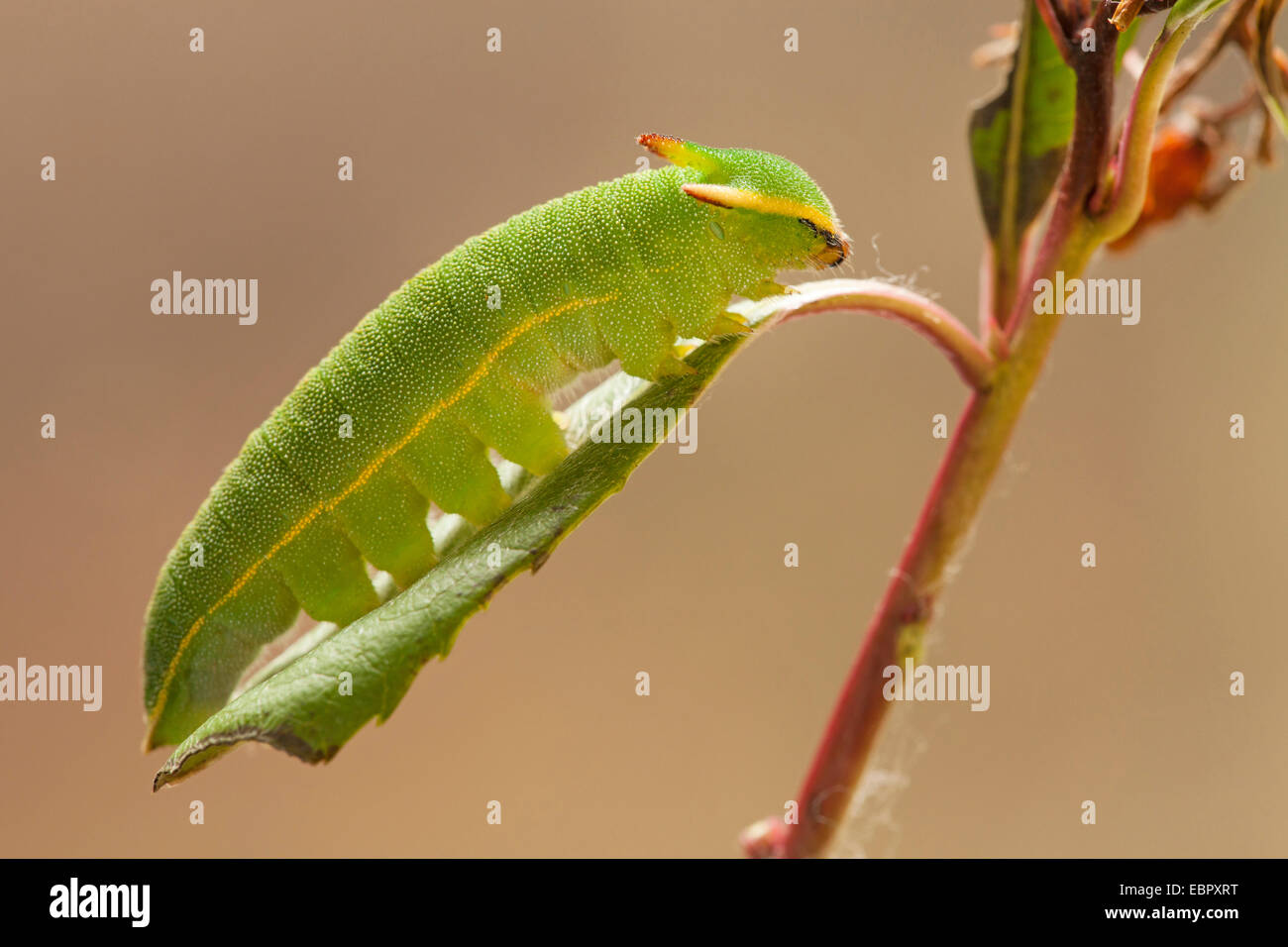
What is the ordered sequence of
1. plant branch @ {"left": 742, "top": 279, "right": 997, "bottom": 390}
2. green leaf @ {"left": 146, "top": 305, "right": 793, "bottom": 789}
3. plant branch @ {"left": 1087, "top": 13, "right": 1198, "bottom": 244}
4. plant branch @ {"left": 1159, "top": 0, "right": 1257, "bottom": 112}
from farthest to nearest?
plant branch @ {"left": 1159, "top": 0, "right": 1257, "bottom": 112} < plant branch @ {"left": 742, "top": 279, "right": 997, "bottom": 390} < plant branch @ {"left": 1087, "top": 13, "right": 1198, "bottom": 244} < green leaf @ {"left": 146, "top": 305, "right": 793, "bottom": 789}

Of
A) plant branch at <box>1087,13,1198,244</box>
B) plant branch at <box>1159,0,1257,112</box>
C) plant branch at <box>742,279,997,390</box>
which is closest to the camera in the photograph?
plant branch at <box>1087,13,1198,244</box>

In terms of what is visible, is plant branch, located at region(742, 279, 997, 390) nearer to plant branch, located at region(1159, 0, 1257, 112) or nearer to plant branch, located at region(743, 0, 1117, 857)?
plant branch, located at region(743, 0, 1117, 857)

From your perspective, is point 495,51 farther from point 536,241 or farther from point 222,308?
point 536,241

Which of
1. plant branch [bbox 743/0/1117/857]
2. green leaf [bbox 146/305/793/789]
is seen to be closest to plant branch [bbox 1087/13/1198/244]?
plant branch [bbox 743/0/1117/857]

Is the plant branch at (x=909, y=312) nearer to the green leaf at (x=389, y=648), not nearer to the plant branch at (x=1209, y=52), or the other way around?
the green leaf at (x=389, y=648)

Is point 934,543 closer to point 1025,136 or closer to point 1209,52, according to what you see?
point 1025,136

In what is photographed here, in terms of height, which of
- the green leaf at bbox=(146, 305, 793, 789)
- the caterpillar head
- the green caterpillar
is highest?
the caterpillar head

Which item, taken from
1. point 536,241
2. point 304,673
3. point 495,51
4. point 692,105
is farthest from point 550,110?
point 304,673

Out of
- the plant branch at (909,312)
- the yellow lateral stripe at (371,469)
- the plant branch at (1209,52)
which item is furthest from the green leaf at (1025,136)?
the yellow lateral stripe at (371,469)
